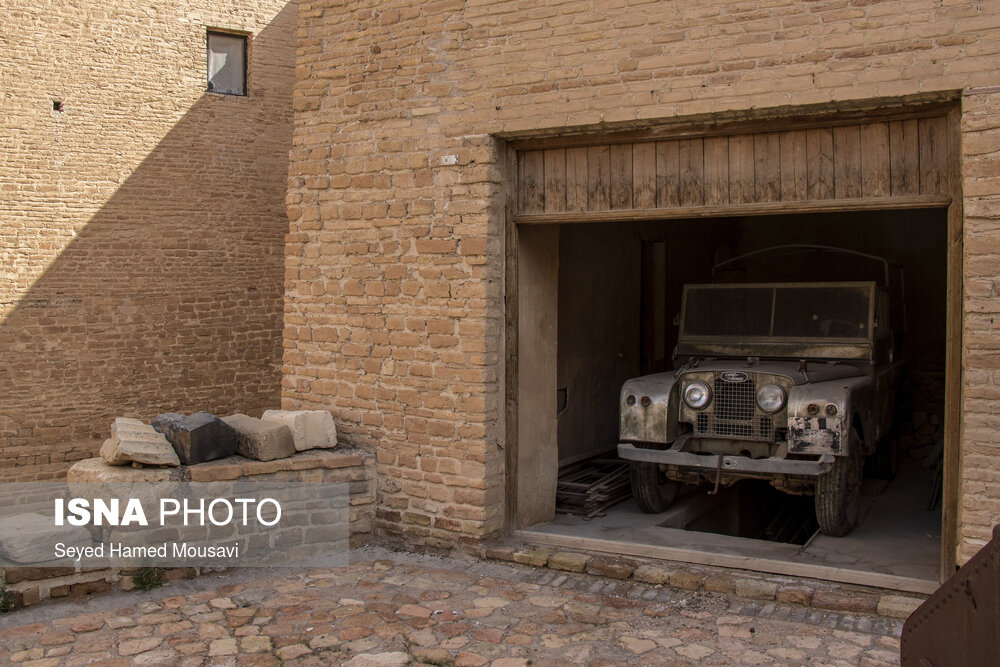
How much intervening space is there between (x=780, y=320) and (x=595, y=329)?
6.31ft

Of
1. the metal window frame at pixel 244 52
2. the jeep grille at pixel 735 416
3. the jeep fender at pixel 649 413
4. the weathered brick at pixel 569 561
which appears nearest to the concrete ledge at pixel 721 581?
the weathered brick at pixel 569 561

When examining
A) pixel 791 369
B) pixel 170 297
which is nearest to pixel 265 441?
pixel 791 369

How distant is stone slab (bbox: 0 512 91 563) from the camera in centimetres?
539

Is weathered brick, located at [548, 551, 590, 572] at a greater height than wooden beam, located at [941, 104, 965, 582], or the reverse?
wooden beam, located at [941, 104, 965, 582]

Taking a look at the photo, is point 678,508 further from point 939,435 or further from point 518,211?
point 939,435

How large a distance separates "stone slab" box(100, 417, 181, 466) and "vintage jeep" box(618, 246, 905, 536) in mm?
3382

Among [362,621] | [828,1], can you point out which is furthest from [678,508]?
[828,1]

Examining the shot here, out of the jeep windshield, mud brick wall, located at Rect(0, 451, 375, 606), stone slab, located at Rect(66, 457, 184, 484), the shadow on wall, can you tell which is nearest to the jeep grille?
the jeep windshield

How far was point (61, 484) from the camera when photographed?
41.8 ft

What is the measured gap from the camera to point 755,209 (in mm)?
5746

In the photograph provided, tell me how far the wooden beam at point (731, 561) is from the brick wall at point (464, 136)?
55cm

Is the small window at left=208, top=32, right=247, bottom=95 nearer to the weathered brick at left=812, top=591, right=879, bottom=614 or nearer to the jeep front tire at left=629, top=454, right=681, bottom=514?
the jeep front tire at left=629, top=454, right=681, bottom=514

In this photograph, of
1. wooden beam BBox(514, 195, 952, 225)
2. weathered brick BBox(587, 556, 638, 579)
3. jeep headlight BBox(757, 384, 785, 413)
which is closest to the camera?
wooden beam BBox(514, 195, 952, 225)

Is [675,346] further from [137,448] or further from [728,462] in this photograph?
[137,448]
